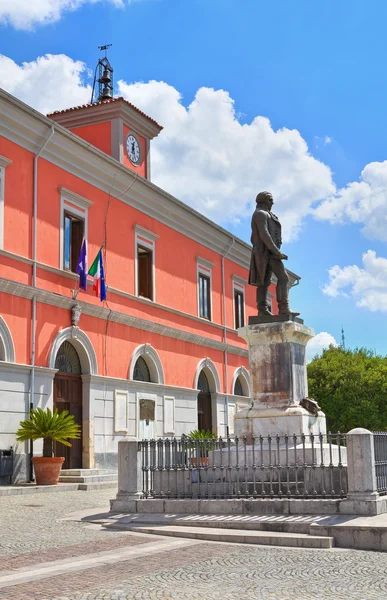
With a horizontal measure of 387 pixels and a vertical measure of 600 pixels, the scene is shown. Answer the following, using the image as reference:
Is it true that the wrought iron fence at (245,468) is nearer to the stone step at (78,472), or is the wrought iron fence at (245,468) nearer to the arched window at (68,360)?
the stone step at (78,472)

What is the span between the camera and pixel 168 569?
686cm

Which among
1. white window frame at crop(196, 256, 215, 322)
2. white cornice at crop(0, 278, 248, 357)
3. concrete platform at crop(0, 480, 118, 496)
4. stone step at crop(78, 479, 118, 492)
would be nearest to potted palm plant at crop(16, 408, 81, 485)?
concrete platform at crop(0, 480, 118, 496)

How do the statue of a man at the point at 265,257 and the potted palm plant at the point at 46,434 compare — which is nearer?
the statue of a man at the point at 265,257

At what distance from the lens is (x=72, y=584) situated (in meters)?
6.17

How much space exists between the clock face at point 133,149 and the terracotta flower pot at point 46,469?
12.2 meters

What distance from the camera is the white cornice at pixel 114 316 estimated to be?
695 inches

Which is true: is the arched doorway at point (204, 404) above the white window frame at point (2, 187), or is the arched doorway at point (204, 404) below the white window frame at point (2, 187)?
below

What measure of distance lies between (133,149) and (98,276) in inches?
282

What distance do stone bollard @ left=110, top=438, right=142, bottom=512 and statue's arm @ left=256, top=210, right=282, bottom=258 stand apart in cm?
392

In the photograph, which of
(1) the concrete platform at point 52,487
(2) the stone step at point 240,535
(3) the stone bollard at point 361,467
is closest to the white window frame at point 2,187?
(1) the concrete platform at point 52,487

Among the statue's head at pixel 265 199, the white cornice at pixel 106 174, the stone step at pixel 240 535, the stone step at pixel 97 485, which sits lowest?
the stone step at pixel 240 535

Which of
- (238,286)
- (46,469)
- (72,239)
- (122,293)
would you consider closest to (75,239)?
(72,239)

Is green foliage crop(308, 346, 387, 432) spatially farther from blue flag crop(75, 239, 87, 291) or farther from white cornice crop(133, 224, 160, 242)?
blue flag crop(75, 239, 87, 291)

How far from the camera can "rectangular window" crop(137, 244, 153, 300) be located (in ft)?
77.4
